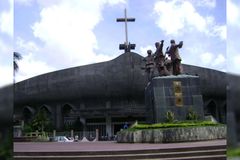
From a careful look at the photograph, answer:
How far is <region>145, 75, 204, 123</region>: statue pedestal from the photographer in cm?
1638

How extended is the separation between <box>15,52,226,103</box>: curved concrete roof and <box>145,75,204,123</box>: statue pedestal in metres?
34.3

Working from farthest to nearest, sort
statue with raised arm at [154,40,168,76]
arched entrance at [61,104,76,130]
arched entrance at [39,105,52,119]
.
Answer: arched entrance at [39,105,52,119] → arched entrance at [61,104,76,130] → statue with raised arm at [154,40,168,76]

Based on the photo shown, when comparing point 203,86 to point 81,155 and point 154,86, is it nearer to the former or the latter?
point 154,86

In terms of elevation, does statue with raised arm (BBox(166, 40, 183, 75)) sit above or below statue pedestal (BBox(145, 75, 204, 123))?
above

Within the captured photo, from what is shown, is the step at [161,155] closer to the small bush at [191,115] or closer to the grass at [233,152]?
A: the grass at [233,152]

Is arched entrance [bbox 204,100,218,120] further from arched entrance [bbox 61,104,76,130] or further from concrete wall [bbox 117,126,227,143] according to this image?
concrete wall [bbox 117,126,227,143]

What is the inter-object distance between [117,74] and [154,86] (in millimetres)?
34658

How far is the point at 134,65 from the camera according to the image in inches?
2019

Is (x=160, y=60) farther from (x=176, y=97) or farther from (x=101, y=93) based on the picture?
(x=101, y=93)

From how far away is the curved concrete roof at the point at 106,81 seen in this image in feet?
169

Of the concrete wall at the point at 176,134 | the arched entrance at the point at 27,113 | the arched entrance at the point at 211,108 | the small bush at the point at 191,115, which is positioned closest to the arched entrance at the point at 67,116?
the arched entrance at the point at 27,113

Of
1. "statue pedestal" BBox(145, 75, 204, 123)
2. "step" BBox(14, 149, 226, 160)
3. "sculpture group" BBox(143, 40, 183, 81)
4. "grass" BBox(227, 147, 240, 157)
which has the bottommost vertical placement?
"step" BBox(14, 149, 226, 160)

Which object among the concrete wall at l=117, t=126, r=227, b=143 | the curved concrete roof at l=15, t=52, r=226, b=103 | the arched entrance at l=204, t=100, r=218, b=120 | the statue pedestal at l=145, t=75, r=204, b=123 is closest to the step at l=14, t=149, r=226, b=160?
the concrete wall at l=117, t=126, r=227, b=143

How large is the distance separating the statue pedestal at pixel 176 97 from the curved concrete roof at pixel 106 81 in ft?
112
